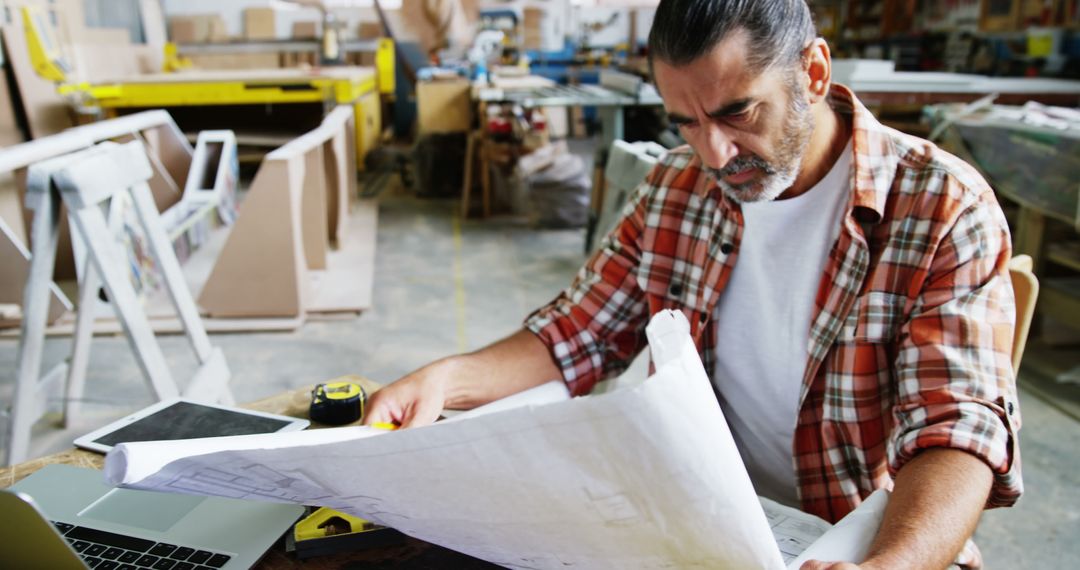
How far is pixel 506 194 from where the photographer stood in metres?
4.97

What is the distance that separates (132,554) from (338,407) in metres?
0.29

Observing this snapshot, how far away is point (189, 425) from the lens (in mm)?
908

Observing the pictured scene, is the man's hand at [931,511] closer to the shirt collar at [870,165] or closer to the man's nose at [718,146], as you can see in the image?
the shirt collar at [870,165]

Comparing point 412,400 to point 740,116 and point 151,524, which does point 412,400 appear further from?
point 740,116

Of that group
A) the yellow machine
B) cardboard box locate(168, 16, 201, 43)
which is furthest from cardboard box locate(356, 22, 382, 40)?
the yellow machine

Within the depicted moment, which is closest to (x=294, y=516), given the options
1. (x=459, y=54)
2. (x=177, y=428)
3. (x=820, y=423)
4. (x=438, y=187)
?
(x=177, y=428)

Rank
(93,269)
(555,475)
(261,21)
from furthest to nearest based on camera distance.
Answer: (261,21) → (93,269) → (555,475)

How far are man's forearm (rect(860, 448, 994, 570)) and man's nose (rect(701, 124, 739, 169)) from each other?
1.29 feet

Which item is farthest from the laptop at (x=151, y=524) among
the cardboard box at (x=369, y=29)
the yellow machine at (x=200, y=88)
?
the cardboard box at (x=369, y=29)

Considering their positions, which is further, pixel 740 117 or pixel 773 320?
pixel 773 320

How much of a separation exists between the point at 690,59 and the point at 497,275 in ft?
9.42

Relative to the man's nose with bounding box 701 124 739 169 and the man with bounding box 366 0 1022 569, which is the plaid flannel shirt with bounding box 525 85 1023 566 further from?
the man's nose with bounding box 701 124 739 169

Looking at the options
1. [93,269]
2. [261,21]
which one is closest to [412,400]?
[93,269]

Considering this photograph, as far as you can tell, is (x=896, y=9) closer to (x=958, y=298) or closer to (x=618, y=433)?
(x=958, y=298)
